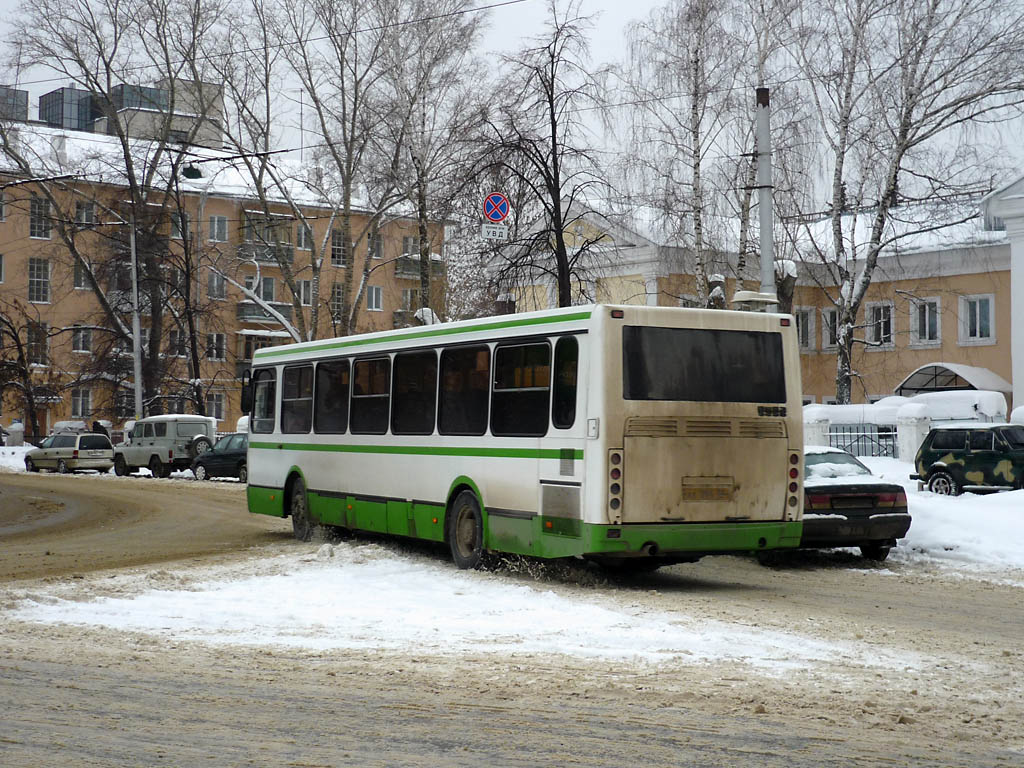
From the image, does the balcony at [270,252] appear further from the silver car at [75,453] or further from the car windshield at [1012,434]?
the car windshield at [1012,434]

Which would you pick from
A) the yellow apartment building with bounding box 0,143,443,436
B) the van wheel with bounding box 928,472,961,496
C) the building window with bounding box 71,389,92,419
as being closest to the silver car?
the yellow apartment building with bounding box 0,143,443,436

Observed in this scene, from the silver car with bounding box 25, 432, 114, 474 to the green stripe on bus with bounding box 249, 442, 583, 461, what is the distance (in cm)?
3084

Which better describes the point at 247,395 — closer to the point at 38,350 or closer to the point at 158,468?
the point at 158,468

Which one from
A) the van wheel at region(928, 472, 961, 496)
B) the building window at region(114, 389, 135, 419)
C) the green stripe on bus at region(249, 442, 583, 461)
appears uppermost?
the building window at region(114, 389, 135, 419)

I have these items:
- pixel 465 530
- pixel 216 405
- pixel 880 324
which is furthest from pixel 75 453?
pixel 465 530

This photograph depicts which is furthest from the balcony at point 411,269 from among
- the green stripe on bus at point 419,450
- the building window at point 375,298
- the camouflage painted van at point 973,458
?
the green stripe on bus at point 419,450

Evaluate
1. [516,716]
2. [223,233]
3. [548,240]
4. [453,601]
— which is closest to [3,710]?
[516,716]

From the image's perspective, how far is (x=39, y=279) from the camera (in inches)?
3204

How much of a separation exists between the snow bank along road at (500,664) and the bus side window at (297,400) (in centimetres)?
312

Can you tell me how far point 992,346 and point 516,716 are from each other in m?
43.5

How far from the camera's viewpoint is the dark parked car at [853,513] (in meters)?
16.5

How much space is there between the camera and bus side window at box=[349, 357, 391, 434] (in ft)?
56.8

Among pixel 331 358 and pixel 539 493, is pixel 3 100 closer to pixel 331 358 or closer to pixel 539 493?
pixel 331 358

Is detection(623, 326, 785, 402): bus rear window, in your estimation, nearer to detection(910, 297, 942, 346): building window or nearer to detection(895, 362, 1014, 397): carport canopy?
detection(895, 362, 1014, 397): carport canopy
